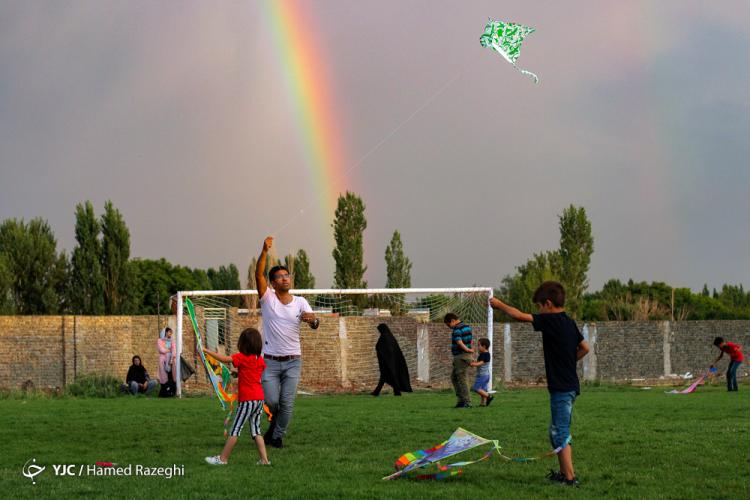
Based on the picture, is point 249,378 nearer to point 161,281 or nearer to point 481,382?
point 481,382

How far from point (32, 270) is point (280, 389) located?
154ft

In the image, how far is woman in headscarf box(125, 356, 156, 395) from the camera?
26.8 metres

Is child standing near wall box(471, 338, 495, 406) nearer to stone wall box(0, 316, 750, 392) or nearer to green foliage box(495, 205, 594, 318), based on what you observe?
stone wall box(0, 316, 750, 392)

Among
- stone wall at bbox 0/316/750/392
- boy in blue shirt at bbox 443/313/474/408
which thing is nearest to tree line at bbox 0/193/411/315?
stone wall at bbox 0/316/750/392

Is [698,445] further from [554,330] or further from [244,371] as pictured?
[244,371]

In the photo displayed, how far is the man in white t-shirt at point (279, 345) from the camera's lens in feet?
37.9

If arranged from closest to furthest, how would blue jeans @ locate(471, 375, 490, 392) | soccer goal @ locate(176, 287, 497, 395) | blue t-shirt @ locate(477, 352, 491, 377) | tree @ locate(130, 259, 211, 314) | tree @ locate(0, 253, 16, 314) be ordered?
blue jeans @ locate(471, 375, 490, 392) → blue t-shirt @ locate(477, 352, 491, 377) → soccer goal @ locate(176, 287, 497, 395) → tree @ locate(0, 253, 16, 314) → tree @ locate(130, 259, 211, 314)

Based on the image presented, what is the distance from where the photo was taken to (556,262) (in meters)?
55.6

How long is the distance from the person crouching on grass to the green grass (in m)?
0.30

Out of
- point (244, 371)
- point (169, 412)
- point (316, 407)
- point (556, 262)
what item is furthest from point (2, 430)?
point (556, 262)

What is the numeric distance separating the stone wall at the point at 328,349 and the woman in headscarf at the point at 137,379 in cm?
187

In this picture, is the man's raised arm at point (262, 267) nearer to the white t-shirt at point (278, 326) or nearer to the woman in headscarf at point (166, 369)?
the white t-shirt at point (278, 326)

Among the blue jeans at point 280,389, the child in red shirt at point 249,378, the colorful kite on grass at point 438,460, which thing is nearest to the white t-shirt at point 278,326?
the blue jeans at point 280,389

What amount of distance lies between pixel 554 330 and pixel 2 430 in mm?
8595
